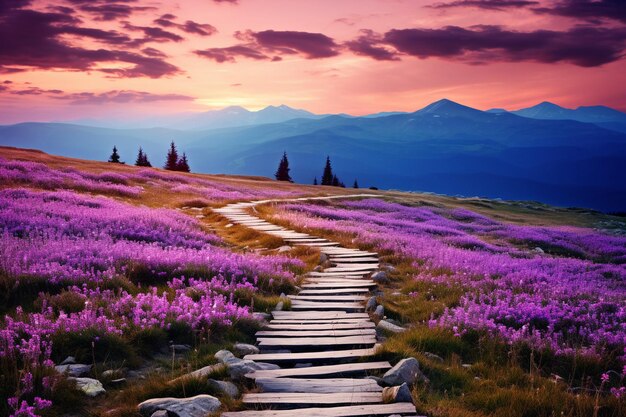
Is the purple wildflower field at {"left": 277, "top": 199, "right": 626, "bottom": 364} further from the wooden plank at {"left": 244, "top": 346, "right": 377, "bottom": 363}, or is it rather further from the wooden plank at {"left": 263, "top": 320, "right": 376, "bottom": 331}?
the wooden plank at {"left": 244, "top": 346, "right": 377, "bottom": 363}

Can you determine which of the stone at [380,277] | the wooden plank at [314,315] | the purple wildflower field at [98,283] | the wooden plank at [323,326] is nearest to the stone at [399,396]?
the wooden plank at [323,326]

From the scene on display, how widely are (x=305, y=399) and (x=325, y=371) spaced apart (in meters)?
0.90

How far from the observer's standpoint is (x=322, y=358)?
6820 millimetres

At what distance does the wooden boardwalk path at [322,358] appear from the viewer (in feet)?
17.0

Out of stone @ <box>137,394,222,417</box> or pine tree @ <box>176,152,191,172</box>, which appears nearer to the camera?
stone @ <box>137,394,222,417</box>

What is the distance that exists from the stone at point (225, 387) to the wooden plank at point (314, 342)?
167 centimetres

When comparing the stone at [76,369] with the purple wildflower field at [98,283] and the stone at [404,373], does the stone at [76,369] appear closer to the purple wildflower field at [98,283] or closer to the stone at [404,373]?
the purple wildflower field at [98,283]

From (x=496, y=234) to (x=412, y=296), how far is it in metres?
24.5

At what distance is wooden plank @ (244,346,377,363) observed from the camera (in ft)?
22.1

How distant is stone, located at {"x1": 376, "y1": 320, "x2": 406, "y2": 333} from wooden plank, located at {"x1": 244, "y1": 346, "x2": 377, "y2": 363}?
142 cm

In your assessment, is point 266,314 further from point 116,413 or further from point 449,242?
point 449,242

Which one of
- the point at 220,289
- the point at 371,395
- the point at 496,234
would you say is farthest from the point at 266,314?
the point at 496,234

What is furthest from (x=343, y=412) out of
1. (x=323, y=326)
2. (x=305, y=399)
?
(x=323, y=326)

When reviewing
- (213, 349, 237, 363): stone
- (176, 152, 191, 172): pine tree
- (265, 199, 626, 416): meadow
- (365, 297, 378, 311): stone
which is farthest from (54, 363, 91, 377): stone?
(176, 152, 191, 172): pine tree
